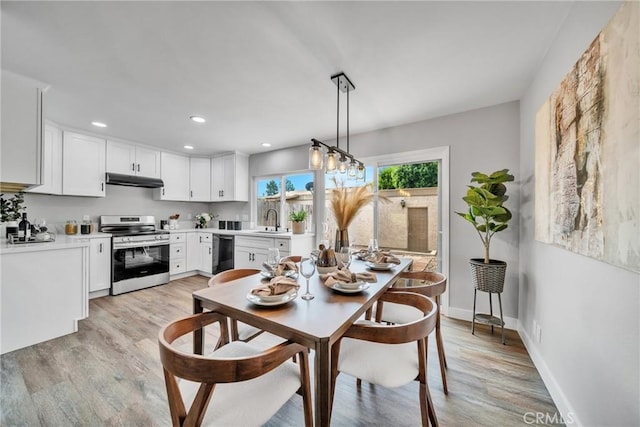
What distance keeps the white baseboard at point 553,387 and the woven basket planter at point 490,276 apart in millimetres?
467

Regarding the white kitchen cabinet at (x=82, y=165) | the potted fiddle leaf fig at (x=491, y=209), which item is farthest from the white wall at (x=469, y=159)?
the white kitchen cabinet at (x=82, y=165)

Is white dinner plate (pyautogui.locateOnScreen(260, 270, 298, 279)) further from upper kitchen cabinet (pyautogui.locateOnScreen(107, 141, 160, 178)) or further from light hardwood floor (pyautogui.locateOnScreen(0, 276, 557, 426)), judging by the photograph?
upper kitchen cabinet (pyautogui.locateOnScreen(107, 141, 160, 178))

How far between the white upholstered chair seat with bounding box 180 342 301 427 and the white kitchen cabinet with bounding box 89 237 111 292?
3.41 m

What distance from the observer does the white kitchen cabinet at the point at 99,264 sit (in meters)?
3.38

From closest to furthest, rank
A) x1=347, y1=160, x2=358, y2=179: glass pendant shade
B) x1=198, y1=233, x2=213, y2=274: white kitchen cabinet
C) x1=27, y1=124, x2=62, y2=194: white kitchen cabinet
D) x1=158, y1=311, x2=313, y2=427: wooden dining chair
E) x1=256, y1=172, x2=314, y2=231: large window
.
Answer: x1=158, y1=311, x2=313, y2=427: wooden dining chair
x1=347, y1=160, x2=358, y2=179: glass pendant shade
x1=27, y1=124, x2=62, y2=194: white kitchen cabinet
x1=256, y1=172, x2=314, y2=231: large window
x1=198, y1=233, x2=213, y2=274: white kitchen cabinet

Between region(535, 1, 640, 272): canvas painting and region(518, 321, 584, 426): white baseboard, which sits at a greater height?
region(535, 1, 640, 272): canvas painting

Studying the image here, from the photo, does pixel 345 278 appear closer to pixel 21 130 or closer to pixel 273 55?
pixel 273 55

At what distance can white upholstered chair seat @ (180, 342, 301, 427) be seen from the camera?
35.1 inches

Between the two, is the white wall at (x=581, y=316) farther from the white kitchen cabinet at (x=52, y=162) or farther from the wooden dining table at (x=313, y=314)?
the white kitchen cabinet at (x=52, y=162)

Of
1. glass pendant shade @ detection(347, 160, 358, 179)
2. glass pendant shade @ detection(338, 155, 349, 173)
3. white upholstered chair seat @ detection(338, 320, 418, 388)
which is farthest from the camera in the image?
glass pendant shade @ detection(347, 160, 358, 179)

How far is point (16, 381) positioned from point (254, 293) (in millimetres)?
2041

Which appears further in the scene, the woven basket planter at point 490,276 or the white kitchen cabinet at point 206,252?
the white kitchen cabinet at point 206,252

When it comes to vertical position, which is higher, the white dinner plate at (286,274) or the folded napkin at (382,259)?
the folded napkin at (382,259)

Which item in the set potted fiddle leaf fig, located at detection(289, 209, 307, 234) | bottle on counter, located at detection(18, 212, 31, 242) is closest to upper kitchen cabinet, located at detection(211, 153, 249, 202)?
potted fiddle leaf fig, located at detection(289, 209, 307, 234)
